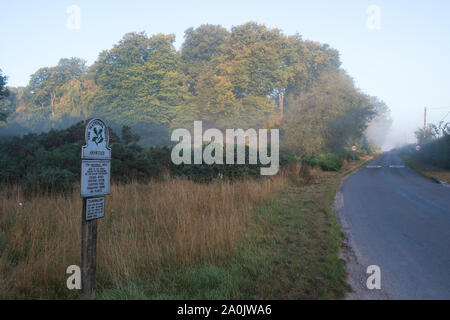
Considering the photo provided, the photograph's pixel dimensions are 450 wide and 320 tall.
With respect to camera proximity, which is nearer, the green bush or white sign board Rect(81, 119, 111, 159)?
white sign board Rect(81, 119, 111, 159)

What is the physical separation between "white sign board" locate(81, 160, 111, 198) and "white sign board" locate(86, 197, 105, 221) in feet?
0.22

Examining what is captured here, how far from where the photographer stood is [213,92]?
3181 cm

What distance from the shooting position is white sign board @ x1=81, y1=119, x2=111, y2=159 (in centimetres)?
306

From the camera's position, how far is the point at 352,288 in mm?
3629

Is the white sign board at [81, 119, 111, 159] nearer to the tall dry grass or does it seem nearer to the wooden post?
the wooden post

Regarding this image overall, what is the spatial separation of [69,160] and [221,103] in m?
22.5

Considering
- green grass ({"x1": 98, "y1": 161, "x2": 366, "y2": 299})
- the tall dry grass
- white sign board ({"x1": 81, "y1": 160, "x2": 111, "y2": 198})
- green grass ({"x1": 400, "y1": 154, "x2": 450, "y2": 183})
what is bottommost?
green grass ({"x1": 98, "y1": 161, "x2": 366, "y2": 299})

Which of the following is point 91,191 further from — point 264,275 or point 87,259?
point 264,275

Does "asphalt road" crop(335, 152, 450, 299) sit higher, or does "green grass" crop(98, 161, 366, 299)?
"green grass" crop(98, 161, 366, 299)

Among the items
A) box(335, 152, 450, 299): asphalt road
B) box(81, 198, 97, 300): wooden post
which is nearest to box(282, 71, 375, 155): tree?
box(335, 152, 450, 299): asphalt road

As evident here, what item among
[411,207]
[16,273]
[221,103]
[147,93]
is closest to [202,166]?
[411,207]

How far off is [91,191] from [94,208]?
202 millimetres

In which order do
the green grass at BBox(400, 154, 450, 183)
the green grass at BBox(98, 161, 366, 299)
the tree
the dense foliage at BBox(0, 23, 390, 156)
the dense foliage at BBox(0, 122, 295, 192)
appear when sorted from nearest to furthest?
the green grass at BBox(98, 161, 366, 299)
the dense foliage at BBox(0, 122, 295, 192)
the green grass at BBox(400, 154, 450, 183)
the tree
the dense foliage at BBox(0, 23, 390, 156)

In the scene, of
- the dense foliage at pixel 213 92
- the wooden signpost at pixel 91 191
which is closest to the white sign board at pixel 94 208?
the wooden signpost at pixel 91 191
